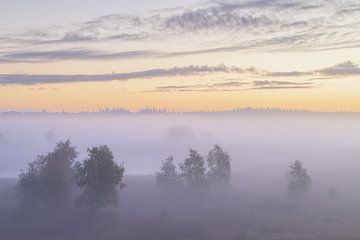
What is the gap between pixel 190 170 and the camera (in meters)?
95.8

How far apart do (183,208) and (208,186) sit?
18638mm

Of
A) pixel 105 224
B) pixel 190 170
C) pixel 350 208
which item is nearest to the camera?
pixel 105 224

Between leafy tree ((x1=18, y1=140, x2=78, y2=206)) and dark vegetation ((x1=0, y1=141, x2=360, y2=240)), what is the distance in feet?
0.51

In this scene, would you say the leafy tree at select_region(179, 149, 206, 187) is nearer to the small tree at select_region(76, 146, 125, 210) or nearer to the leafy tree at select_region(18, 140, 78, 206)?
the leafy tree at select_region(18, 140, 78, 206)

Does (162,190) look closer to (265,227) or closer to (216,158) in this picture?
(216,158)

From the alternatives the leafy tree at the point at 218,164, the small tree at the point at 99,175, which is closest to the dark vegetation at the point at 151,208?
the small tree at the point at 99,175

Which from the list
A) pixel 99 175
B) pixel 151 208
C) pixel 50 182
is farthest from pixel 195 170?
pixel 99 175

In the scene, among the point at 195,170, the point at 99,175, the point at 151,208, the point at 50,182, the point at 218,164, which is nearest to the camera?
the point at 99,175

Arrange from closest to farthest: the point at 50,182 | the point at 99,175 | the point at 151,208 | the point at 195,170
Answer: the point at 99,175
the point at 50,182
the point at 151,208
the point at 195,170

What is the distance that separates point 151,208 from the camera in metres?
78.6

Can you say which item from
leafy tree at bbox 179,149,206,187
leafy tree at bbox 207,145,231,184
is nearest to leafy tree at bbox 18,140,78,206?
leafy tree at bbox 179,149,206,187

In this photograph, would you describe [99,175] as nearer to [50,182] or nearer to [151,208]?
[50,182]

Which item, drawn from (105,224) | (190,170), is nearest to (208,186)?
(190,170)

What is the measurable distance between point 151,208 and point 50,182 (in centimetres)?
1730
